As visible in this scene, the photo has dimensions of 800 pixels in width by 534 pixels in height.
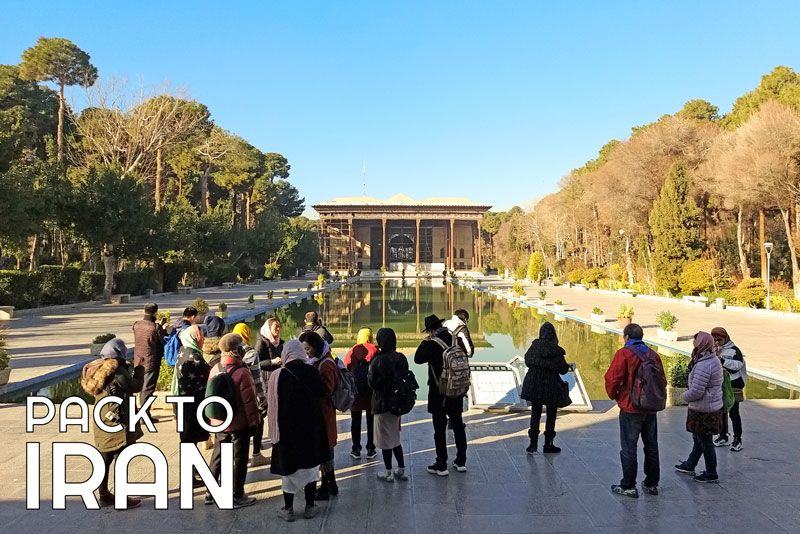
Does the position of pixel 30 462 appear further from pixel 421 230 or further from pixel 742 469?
pixel 421 230

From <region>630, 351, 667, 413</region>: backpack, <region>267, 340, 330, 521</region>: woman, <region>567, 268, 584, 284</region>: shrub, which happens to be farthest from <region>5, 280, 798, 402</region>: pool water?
<region>567, 268, 584, 284</region>: shrub

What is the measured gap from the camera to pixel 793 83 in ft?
93.8

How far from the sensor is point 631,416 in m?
4.48

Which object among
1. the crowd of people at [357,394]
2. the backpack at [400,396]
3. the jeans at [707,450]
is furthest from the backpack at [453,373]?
the jeans at [707,450]

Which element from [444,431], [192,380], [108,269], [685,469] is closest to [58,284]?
[108,269]

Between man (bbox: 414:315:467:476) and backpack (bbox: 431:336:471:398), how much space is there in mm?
42

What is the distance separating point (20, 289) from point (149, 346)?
59.6ft

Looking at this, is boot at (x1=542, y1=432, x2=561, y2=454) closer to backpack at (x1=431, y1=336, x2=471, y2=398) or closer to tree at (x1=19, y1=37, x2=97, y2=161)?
backpack at (x1=431, y1=336, x2=471, y2=398)

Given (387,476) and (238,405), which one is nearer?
(238,405)

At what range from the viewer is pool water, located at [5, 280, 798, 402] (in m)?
9.38

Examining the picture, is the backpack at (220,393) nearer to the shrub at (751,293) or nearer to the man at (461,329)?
the man at (461,329)

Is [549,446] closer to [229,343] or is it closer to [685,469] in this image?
[685,469]

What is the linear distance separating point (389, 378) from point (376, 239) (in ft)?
231

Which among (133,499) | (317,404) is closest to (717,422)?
(317,404)
